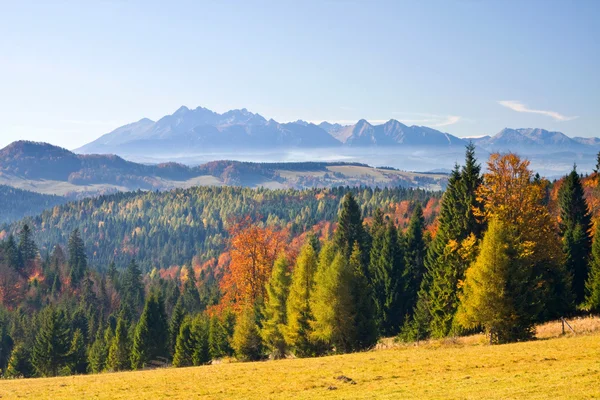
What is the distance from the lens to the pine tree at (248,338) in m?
63.5

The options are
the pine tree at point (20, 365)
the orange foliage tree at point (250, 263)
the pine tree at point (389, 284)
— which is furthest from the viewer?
the pine tree at point (20, 365)

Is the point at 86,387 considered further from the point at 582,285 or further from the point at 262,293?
the point at 582,285

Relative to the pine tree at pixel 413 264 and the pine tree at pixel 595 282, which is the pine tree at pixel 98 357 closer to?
the pine tree at pixel 413 264

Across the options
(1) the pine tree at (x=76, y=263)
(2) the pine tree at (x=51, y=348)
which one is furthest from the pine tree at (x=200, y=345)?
(1) the pine tree at (x=76, y=263)

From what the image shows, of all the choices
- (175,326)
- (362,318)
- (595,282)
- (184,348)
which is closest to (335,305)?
(362,318)

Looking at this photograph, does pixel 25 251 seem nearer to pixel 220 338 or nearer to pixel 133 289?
pixel 133 289

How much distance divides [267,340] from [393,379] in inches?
1148

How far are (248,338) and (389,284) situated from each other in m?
18.8

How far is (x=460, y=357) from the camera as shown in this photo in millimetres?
37938

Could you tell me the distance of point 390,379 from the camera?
3344 cm

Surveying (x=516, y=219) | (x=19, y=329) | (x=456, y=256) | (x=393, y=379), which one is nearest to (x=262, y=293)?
(x=456, y=256)

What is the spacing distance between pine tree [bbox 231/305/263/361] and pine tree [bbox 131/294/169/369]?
21.9 m

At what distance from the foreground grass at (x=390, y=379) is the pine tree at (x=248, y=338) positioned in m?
18.2

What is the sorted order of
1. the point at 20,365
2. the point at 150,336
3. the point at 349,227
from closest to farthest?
the point at 349,227 < the point at 150,336 < the point at 20,365
